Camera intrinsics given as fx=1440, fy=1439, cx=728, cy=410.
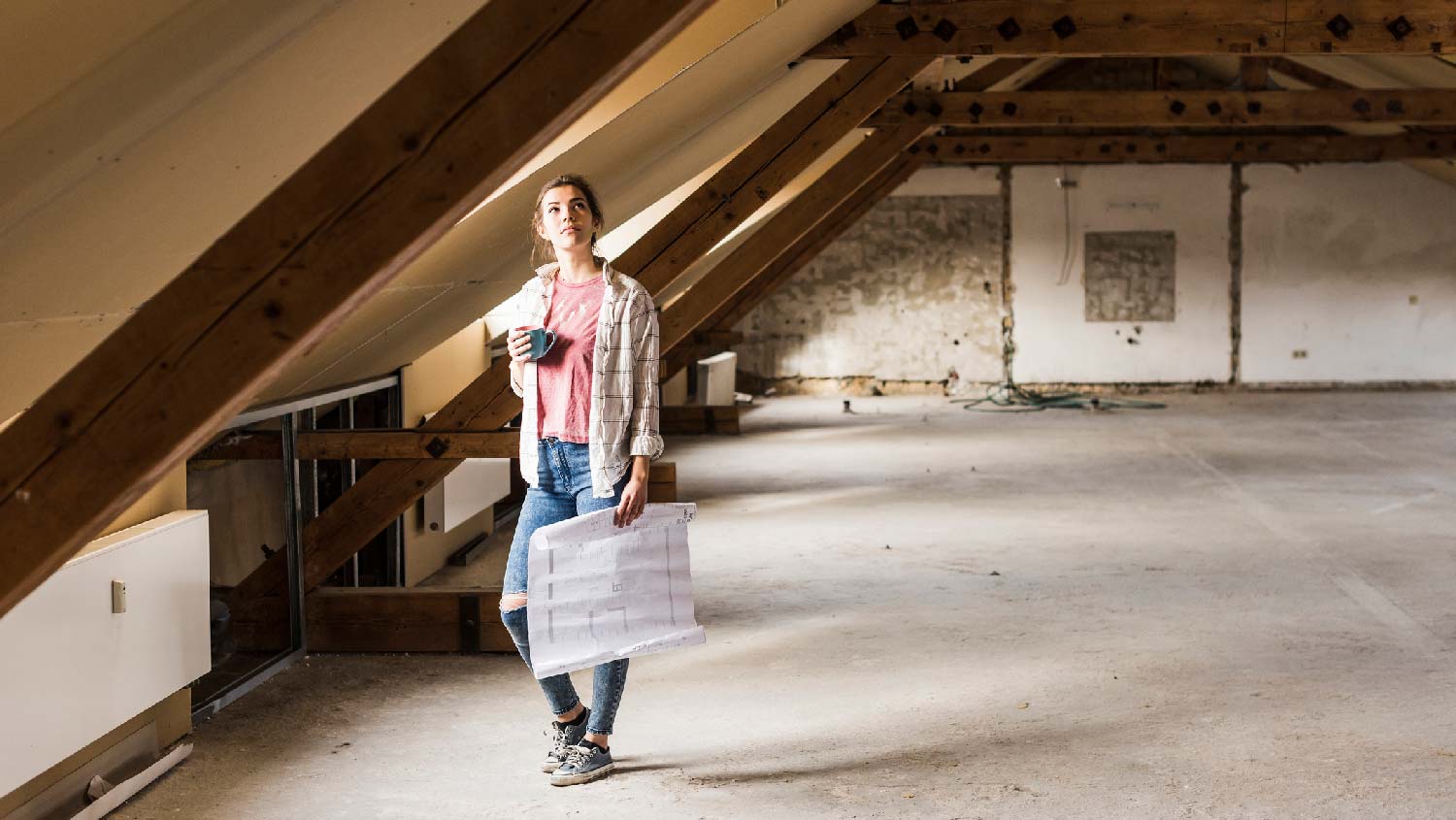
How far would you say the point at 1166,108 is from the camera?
9.37m

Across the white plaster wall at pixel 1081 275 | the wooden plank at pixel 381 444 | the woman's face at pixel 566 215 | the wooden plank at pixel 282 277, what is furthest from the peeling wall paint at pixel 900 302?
→ the wooden plank at pixel 282 277

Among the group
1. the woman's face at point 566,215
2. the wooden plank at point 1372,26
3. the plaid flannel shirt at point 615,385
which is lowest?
the plaid flannel shirt at point 615,385

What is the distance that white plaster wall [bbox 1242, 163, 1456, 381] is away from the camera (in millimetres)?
15422

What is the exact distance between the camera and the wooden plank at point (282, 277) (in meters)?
1.72

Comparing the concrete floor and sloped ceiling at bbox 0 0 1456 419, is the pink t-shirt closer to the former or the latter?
sloped ceiling at bbox 0 0 1456 419

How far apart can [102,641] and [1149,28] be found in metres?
5.10

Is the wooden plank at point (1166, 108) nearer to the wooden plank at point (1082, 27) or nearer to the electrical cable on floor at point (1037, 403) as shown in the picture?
the wooden plank at point (1082, 27)

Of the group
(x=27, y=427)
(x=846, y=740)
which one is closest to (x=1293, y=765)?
(x=846, y=740)

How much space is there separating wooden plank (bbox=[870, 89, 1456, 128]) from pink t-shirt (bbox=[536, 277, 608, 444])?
6.12 meters

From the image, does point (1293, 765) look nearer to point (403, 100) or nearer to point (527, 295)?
point (527, 295)

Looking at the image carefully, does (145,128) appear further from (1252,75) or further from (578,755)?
(1252,75)

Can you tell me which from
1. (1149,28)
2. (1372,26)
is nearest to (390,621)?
(1149,28)

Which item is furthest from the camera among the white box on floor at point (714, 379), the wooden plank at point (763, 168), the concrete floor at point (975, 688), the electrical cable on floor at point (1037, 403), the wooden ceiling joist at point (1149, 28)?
the electrical cable on floor at point (1037, 403)

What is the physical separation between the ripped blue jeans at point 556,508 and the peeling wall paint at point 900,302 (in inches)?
504
